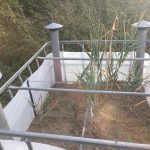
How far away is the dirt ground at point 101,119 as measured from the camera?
2.86 m

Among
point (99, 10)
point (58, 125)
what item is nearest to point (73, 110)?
point (58, 125)

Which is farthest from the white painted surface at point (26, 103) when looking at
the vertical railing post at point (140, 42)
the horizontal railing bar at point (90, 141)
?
the horizontal railing bar at point (90, 141)

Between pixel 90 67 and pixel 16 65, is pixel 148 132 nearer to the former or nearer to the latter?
pixel 90 67

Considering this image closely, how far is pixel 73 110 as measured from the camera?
3041 millimetres

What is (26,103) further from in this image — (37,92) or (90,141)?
(90,141)

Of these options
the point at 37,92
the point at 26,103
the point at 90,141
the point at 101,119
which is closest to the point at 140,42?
the point at 101,119

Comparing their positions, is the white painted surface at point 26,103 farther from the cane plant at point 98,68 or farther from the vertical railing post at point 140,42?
the vertical railing post at point 140,42

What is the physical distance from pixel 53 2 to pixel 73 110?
297 centimetres

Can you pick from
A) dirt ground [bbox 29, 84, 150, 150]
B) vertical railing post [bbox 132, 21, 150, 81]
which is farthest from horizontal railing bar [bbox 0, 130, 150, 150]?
vertical railing post [bbox 132, 21, 150, 81]

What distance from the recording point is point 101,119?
3023 millimetres

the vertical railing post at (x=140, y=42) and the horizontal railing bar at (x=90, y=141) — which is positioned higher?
the horizontal railing bar at (x=90, y=141)

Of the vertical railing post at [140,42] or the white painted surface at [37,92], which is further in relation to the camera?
the vertical railing post at [140,42]

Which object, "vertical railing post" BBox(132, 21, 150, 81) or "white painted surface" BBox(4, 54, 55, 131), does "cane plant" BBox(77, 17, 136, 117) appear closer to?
"vertical railing post" BBox(132, 21, 150, 81)

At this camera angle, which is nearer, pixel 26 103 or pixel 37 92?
pixel 26 103
